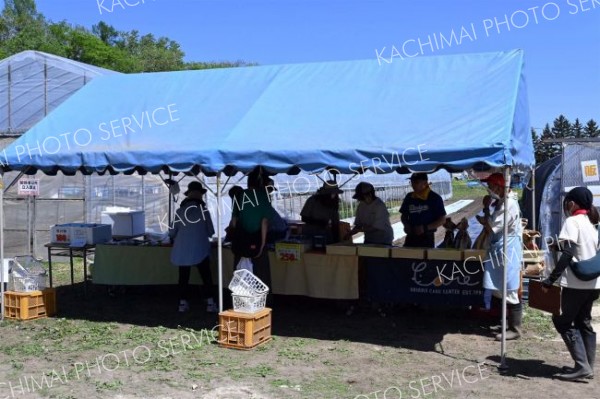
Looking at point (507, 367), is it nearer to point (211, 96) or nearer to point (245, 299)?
point (245, 299)

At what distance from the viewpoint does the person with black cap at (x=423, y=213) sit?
7.86 m

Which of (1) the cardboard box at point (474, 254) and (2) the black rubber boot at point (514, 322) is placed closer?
(2) the black rubber boot at point (514, 322)

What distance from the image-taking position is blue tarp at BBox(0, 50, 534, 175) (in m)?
6.07

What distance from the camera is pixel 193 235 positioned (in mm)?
8125

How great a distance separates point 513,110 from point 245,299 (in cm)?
337

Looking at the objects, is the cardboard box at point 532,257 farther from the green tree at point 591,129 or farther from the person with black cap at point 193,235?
the green tree at point 591,129

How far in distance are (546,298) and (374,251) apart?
2.38m

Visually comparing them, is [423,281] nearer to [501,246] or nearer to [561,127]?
[501,246]

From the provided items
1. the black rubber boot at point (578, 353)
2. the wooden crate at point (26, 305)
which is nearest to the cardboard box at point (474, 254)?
the black rubber boot at point (578, 353)

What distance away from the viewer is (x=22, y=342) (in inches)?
275

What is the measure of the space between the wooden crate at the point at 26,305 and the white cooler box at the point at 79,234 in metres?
1.35

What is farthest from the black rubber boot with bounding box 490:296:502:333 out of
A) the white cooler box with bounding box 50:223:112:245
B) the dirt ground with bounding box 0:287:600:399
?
the white cooler box with bounding box 50:223:112:245

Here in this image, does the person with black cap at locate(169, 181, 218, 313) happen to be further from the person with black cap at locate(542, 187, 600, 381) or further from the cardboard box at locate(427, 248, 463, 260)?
the person with black cap at locate(542, 187, 600, 381)

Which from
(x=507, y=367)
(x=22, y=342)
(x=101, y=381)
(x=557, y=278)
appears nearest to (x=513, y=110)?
(x=557, y=278)
